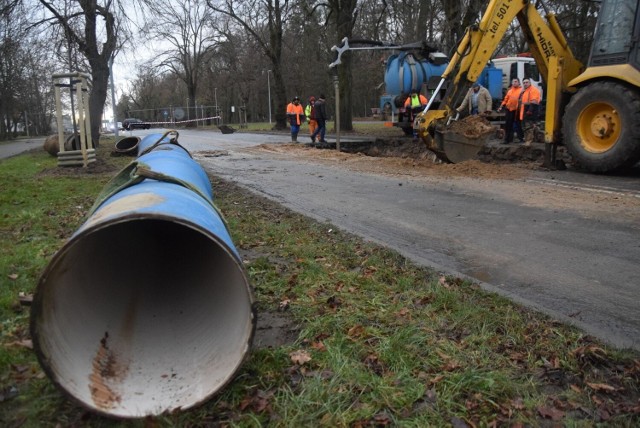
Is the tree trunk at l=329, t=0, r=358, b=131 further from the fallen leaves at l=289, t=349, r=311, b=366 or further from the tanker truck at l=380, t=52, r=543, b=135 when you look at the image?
the fallen leaves at l=289, t=349, r=311, b=366

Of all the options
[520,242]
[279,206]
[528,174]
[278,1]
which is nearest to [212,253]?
[520,242]

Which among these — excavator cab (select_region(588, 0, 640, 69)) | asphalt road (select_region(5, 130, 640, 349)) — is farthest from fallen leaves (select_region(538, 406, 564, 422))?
excavator cab (select_region(588, 0, 640, 69))

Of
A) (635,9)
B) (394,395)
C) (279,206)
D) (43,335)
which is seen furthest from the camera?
(635,9)

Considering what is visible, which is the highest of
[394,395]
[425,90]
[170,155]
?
[425,90]

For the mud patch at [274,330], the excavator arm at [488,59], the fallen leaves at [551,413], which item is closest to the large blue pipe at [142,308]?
the mud patch at [274,330]

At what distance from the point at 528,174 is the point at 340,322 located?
312 inches

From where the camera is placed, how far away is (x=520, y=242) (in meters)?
5.55

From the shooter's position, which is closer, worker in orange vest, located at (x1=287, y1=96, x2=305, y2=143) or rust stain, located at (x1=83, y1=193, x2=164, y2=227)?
rust stain, located at (x1=83, y1=193, x2=164, y2=227)

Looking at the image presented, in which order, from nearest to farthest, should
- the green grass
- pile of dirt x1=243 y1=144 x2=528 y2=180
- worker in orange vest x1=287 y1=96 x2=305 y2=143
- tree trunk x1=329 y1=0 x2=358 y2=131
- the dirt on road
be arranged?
the green grass < the dirt on road < pile of dirt x1=243 y1=144 x2=528 y2=180 < worker in orange vest x1=287 y1=96 x2=305 y2=143 < tree trunk x1=329 y1=0 x2=358 y2=131

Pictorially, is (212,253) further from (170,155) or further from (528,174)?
(528,174)

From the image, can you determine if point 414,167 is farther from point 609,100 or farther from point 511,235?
point 511,235

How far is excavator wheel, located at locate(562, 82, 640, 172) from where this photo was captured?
8.97m

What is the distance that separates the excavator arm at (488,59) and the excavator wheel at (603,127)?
2.00ft

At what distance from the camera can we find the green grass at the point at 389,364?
8.66ft
